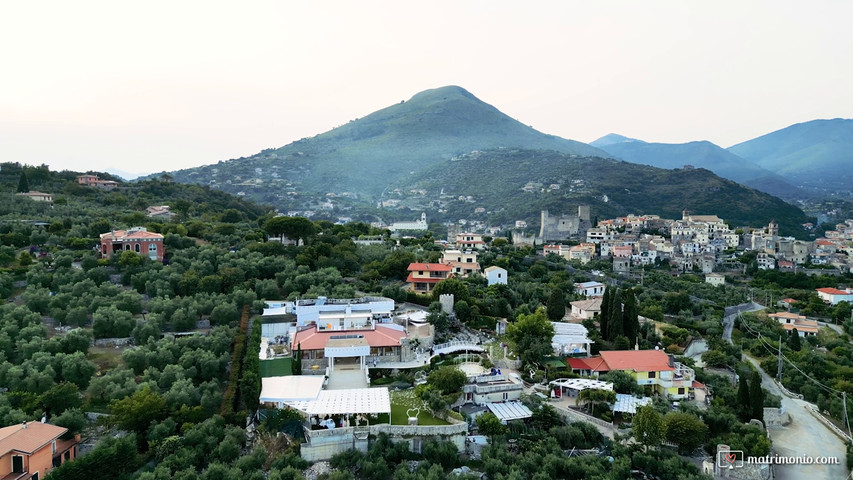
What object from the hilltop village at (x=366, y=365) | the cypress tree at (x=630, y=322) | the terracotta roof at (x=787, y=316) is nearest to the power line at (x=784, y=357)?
the hilltop village at (x=366, y=365)

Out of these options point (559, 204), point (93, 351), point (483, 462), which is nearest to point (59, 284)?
point (93, 351)

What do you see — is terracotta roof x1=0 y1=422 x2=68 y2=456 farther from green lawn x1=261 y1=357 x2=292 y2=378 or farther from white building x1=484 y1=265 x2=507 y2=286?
white building x1=484 y1=265 x2=507 y2=286

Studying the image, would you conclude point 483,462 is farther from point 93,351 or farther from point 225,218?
point 225,218

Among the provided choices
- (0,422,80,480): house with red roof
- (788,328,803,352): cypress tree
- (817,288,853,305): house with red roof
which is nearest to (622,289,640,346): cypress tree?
(788,328,803,352): cypress tree

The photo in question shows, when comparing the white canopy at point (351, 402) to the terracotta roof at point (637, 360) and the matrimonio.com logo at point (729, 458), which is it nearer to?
the terracotta roof at point (637, 360)

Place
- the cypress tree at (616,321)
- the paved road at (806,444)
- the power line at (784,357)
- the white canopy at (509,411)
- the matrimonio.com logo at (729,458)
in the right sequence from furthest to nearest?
the cypress tree at (616,321) → the power line at (784,357) → the white canopy at (509,411) → the paved road at (806,444) → the matrimonio.com logo at (729,458)

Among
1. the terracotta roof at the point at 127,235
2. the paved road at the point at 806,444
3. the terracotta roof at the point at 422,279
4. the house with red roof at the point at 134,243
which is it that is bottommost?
the paved road at the point at 806,444
